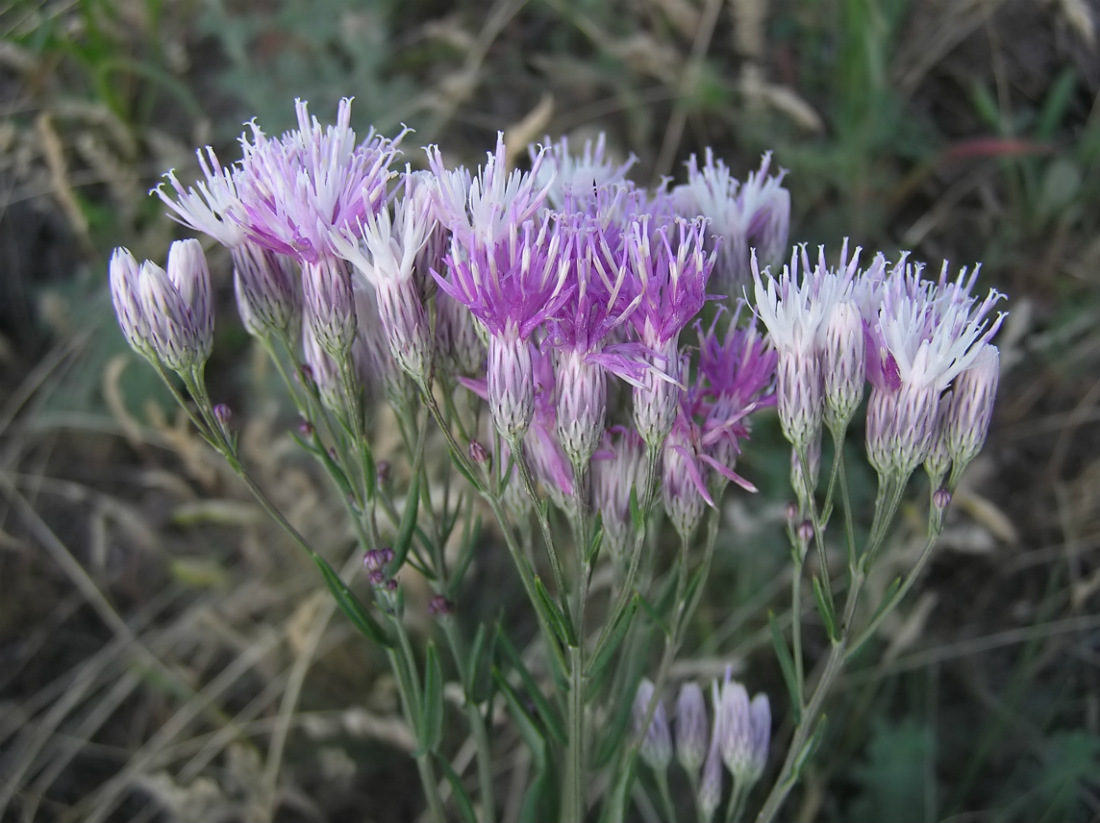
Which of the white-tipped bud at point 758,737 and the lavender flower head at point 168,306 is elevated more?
the lavender flower head at point 168,306

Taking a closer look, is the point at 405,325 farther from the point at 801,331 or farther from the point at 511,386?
the point at 801,331

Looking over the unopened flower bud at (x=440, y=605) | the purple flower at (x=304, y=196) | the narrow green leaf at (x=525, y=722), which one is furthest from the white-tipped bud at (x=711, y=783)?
the purple flower at (x=304, y=196)

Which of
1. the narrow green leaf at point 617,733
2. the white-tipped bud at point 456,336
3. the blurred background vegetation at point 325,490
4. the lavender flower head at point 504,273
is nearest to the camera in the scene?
the lavender flower head at point 504,273

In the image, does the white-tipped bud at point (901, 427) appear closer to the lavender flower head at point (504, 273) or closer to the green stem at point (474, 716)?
the lavender flower head at point (504, 273)

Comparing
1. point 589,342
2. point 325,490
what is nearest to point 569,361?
point 589,342

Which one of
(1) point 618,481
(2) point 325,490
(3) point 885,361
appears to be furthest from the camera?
(2) point 325,490

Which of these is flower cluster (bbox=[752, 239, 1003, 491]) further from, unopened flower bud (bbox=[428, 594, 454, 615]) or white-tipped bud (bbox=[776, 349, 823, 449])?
unopened flower bud (bbox=[428, 594, 454, 615])

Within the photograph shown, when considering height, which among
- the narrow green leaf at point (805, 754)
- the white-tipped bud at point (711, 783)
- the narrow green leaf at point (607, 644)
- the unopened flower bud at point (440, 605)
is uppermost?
the unopened flower bud at point (440, 605)
